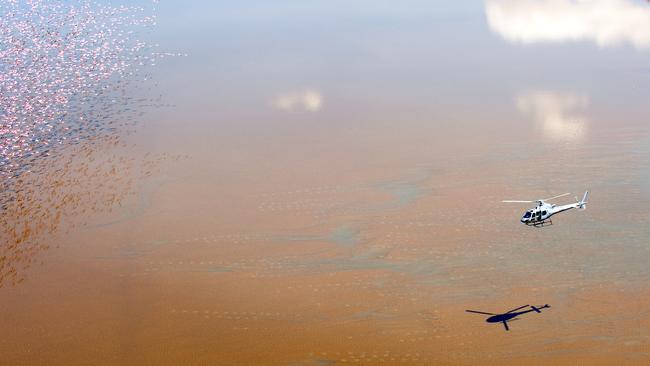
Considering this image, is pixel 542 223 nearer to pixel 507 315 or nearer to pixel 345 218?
pixel 507 315

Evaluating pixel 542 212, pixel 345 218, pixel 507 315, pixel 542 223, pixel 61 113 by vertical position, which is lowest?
pixel 507 315

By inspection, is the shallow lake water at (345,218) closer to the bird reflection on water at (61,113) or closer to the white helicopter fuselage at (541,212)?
the bird reflection on water at (61,113)

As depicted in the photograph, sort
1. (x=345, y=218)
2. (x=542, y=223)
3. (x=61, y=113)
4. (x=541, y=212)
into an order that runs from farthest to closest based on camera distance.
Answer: (x=61, y=113) < (x=345, y=218) < (x=542, y=223) < (x=541, y=212)

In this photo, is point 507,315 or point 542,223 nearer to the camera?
point 507,315

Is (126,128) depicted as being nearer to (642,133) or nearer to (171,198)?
(171,198)

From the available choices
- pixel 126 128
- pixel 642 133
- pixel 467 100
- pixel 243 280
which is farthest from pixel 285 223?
pixel 642 133

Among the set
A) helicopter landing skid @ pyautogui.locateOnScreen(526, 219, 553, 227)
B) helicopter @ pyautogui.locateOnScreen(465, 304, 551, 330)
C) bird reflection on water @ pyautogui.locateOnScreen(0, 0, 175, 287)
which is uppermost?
bird reflection on water @ pyautogui.locateOnScreen(0, 0, 175, 287)

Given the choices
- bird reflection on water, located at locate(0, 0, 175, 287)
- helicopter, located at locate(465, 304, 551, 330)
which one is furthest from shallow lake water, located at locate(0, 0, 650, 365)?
helicopter, located at locate(465, 304, 551, 330)

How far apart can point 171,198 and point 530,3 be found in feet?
156

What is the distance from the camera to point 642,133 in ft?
124

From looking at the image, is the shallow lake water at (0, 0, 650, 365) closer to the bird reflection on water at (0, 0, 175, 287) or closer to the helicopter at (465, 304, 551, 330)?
the bird reflection on water at (0, 0, 175, 287)

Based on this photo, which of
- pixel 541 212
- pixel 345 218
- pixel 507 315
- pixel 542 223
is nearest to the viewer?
pixel 507 315

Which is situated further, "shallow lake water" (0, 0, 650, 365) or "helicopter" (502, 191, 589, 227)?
"helicopter" (502, 191, 589, 227)

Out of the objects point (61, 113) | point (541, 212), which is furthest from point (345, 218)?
point (61, 113)
